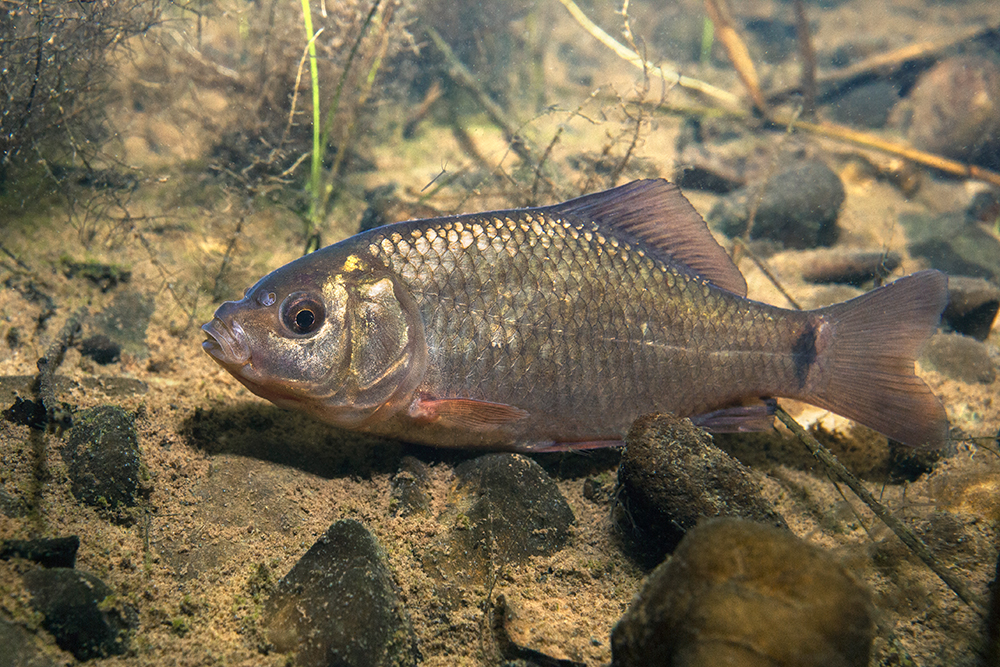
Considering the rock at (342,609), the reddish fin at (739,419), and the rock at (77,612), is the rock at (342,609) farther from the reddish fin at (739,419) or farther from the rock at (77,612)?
the reddish fin at (739,419)

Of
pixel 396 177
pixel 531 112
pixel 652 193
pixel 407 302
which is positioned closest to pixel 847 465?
pixel 652 193

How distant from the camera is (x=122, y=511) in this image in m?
2.41

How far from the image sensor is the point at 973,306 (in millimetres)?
4605

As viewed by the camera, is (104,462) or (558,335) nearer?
(104,462)

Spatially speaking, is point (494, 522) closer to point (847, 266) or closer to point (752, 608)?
point (752, 608)

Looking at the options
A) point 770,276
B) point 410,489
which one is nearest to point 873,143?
point 770,276

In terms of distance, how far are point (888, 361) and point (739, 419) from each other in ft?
3.02

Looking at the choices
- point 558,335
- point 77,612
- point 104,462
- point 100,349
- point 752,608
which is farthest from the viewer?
point 100,349

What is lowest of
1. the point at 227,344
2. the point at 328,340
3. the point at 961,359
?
the point at 961,359

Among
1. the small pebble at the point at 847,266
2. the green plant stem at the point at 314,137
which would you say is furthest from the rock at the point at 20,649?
the small pebble at the point at 847,266

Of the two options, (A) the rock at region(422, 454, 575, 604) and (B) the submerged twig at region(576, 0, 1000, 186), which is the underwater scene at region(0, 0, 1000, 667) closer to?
(A) the rock at region(422, 454, 575, 604)

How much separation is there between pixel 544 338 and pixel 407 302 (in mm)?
796

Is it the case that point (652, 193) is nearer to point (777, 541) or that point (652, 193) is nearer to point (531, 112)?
point (777, 541)

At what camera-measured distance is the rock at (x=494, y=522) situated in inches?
97.9
